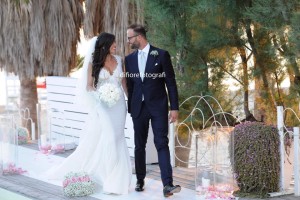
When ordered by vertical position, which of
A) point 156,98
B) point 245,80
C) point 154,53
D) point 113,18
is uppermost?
point 113,18

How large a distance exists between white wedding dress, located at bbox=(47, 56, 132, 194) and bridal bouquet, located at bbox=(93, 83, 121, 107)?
3.4 inches

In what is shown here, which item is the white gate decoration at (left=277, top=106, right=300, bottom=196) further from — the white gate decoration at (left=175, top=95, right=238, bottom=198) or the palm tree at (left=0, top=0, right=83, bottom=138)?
the palm tree at (left=0, top=0, right=83, bottom=138)

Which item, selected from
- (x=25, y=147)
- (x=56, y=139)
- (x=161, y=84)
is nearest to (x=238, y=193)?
(x=161, y=84)

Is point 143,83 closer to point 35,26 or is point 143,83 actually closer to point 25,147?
point 25,147

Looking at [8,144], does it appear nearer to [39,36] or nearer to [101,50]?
[101,50]

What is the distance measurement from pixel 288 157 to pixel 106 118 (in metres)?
1.94

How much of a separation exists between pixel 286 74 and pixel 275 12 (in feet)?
5.34

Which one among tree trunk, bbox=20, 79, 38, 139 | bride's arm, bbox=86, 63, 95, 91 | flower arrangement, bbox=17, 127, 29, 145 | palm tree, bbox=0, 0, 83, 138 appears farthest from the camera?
tree trunk, bbox=20, 79, 38, 139

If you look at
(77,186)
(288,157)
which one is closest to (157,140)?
(77,186)

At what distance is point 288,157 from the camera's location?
6879mm

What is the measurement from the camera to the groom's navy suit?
666cm

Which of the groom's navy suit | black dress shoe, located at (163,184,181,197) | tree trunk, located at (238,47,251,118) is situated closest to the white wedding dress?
the groom's navy suit

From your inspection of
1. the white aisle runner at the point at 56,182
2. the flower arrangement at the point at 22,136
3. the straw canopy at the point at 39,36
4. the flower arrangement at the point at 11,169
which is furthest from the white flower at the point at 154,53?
the straw canopy at the point at 39,36

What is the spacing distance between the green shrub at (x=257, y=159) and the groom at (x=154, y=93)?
2.24ft
